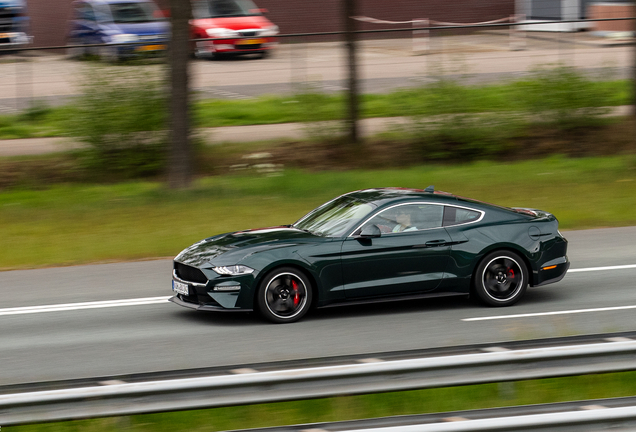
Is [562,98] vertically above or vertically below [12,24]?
below

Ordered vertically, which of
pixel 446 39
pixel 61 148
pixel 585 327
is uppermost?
pixel 446 39

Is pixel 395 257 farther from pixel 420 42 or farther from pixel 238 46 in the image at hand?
pixel 238 46

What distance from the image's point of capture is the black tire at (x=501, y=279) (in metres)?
9.34

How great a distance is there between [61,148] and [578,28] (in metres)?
13.2

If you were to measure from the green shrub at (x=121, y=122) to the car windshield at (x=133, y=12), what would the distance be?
17.4ft

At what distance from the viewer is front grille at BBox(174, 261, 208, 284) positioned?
8832mm

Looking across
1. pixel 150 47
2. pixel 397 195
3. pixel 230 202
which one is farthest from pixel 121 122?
pixel 397 195

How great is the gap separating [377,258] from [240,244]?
1.42m

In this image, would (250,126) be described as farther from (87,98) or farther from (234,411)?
Result: (234,411)

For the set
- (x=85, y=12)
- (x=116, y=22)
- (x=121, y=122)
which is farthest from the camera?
(x=85, y=12)

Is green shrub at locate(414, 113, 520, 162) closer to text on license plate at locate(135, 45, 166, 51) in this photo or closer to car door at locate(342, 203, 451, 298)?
text on license plate at locate(135, 45, 166, 51)

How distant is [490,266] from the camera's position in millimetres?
9391

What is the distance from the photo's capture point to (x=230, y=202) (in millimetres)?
16375

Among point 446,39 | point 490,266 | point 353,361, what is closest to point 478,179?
point 446,39
